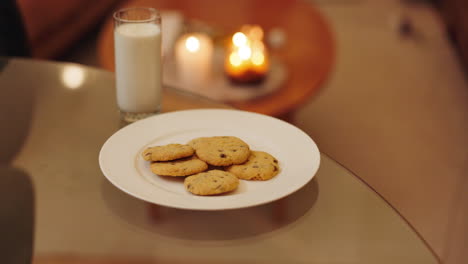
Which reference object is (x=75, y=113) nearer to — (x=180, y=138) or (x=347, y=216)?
(x=180, y=138)

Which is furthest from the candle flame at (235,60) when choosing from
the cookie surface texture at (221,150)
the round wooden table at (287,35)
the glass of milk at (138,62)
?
the cookie surface texture at (221,150)

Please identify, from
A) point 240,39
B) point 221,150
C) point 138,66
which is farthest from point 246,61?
point 221,150

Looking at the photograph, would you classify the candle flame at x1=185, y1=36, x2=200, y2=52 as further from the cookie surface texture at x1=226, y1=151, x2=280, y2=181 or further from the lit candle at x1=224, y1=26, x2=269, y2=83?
the cookie surface texture at x1=226, y1=151, x2=280, y2=181

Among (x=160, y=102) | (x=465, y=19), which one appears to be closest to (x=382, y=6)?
→ (x=465, y=19)

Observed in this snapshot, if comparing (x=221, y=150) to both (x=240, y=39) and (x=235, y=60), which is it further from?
(x=240, y=39)

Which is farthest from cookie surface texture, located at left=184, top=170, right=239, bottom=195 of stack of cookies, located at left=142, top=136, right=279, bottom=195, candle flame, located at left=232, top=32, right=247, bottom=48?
candle flame, located at left=232, top=32, right=247, bottom=48

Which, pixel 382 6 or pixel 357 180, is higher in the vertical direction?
pixel 357 180

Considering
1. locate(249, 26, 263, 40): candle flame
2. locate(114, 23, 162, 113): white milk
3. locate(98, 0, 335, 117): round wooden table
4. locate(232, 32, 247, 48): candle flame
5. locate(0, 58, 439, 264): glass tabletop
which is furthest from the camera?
locate(249, 26, 263, 40): candle flame
